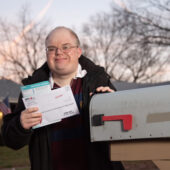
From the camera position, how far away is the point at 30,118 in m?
2.19

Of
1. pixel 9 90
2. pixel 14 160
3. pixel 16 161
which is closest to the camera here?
pixel 16 161

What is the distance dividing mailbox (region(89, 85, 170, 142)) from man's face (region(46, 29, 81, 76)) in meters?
0.44

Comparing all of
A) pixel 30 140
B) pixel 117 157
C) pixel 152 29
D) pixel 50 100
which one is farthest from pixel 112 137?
pixel 152 29

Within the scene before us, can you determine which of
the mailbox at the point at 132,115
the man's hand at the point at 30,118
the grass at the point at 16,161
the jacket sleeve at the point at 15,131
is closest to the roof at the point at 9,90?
the grass at the point at 16,161

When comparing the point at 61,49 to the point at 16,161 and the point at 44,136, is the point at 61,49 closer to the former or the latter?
the point at 44,136

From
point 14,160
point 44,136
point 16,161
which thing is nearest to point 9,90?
point 14,160

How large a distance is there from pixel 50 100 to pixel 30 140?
0.42m

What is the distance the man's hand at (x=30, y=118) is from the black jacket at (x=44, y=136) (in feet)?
0.21

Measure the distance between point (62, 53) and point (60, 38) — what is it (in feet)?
0.35

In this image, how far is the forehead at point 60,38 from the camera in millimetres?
2398

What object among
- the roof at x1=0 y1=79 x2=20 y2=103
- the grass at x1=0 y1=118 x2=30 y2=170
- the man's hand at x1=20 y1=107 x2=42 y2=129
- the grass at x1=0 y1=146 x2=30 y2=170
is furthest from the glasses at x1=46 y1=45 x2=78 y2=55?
the roof at x1=0 y1=79 x2=20 y2=103

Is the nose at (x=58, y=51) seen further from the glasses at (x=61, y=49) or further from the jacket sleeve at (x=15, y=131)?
the jacket sleeve at (x=15, y=131)

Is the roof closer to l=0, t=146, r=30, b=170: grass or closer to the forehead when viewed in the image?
l=0, t=146, r=30, b=170: grass

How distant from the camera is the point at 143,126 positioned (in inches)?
72.4
